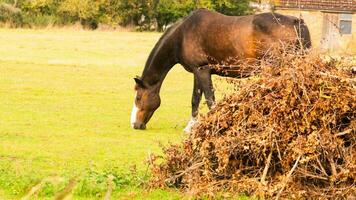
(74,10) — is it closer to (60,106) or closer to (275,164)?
(60,106)

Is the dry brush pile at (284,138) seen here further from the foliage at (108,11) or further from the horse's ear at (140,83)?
the foliage at (108,11)

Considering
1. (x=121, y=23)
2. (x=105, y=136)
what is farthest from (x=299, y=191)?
(x=121, y=23)

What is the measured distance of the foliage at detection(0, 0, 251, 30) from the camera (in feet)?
215

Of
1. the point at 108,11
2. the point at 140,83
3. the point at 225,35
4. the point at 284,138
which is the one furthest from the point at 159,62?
the point at 108,11

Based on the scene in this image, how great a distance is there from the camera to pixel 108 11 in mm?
69250

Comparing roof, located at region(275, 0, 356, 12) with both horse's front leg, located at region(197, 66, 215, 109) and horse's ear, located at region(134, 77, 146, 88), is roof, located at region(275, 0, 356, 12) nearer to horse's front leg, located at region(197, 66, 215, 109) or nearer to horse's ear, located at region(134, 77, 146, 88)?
horse's ear, located at region(134, 77, 146, 88)

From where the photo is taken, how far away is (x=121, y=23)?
70.0 meters

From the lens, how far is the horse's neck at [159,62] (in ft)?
54.1

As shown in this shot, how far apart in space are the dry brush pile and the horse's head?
22.4 ft

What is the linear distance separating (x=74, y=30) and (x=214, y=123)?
54.7 metres

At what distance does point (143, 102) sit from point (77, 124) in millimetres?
1470

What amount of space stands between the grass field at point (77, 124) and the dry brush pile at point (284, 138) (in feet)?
2.18

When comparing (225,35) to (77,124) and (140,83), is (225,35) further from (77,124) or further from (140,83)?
(77,124)

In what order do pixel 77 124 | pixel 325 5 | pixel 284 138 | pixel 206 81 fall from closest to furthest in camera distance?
pixel 284 138, pixel 206 81, pixel 77 124, pixel 325 5
